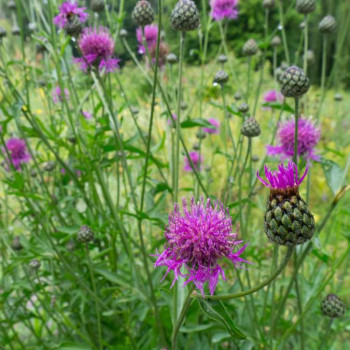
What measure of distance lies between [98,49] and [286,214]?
4.14 feet

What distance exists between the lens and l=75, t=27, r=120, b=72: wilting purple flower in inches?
71.7

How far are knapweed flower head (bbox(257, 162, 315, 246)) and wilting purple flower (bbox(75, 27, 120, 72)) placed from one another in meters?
1.15

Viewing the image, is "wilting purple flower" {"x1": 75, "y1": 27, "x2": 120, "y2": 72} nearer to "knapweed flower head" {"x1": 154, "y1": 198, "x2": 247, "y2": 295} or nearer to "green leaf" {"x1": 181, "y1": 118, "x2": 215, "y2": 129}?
"green leaf" {"x1": 181, "y1": 118, "x2": 215, "y2": 129}

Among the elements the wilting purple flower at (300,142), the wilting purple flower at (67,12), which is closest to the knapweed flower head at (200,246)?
the wilting purple flower at (300,142)

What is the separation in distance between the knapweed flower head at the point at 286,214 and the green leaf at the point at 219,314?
0.18 meters

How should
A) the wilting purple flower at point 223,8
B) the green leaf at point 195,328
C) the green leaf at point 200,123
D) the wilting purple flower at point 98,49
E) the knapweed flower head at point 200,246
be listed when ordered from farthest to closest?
the wilting purple flower at point 223,8, the wilting purple flower at point 98,49, the green leaf at point 200,123, the green leaf at point 195,328, the knapweed flower head at point 200,246

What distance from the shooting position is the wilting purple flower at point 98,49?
182 cm

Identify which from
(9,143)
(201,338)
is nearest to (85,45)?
(9,143)

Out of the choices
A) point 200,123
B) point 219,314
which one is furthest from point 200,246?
point 200,123

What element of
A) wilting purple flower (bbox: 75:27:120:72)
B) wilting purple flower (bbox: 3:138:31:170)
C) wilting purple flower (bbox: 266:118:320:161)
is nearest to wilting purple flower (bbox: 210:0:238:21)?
wilting purple flower (bbox: 75:27:120:72)

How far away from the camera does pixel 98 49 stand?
1.83 m

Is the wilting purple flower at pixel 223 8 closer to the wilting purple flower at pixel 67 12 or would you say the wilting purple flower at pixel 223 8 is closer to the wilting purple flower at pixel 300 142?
the wilting purple flower at pixel 67 12

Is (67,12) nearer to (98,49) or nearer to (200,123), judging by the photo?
(98,49)

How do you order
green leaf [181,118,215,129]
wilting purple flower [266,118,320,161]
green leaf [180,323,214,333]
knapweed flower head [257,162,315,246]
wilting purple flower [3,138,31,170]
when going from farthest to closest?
wilting purple flower [3,138,31,170] → wilting purple flower [266,118,320,161] → green leaf [181,118,215,129] → green leaf [180,323,214,333] → knapweed flower head [257,162,315,246]
